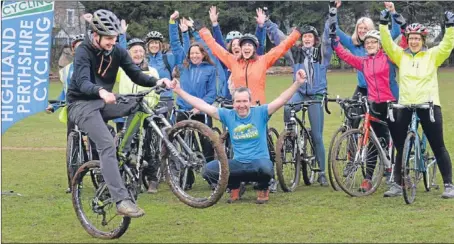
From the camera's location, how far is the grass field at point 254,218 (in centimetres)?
802

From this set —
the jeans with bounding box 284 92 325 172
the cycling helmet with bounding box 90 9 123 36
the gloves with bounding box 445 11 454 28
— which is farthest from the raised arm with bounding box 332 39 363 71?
the cycling helmet with bounding box 90 9 123 36

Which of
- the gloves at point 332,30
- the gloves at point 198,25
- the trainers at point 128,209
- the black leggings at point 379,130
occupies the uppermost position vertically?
the gloves at point 198,25

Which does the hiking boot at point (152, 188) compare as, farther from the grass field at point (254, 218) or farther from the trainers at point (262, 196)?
the trainers at point (262, 196)

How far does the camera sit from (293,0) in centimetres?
4959

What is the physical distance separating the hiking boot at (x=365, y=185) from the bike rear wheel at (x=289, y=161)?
3.09 feet

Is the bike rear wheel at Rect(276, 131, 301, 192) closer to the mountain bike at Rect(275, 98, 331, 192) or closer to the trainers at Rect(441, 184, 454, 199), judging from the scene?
the mountain bike at Rect(275, 98, 331, 192)

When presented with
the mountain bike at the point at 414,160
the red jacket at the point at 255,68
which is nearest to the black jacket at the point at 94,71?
the red jacket at the point at 255,68

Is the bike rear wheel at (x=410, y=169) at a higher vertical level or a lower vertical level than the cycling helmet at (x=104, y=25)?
lower

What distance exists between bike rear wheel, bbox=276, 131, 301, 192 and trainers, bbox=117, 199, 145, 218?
355 centimetres

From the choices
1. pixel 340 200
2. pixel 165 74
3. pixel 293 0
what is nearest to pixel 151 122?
pixel 340 200

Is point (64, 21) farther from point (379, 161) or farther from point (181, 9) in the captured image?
point (379, 161)

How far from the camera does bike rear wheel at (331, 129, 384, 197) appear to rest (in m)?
10.4

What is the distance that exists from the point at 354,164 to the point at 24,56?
4.82 m

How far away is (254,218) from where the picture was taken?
355 inches
